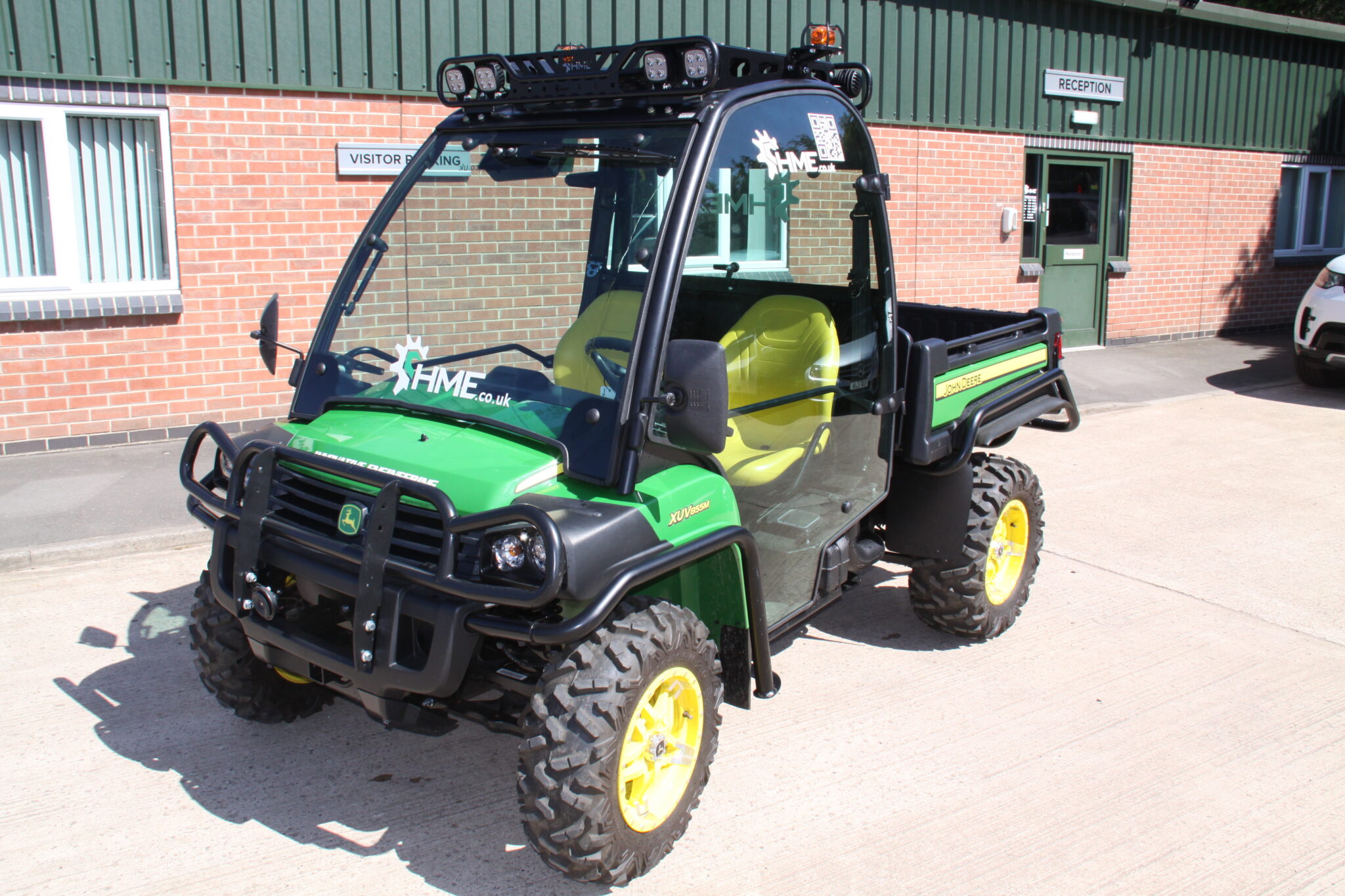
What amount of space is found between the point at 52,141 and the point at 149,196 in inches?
27.0

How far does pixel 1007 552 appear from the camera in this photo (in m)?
5.05

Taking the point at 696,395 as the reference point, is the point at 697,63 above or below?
above

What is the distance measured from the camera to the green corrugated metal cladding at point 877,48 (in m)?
7.57

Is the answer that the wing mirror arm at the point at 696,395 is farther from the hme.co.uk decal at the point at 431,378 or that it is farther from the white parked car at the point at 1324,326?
the white parked car at the point at 1324,326

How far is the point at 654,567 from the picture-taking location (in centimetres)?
291

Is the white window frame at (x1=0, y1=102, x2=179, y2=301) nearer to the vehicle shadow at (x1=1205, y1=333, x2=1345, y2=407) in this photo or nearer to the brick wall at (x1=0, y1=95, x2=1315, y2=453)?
the brick wall at (x1=0, y1=95, x2=1315, y2=453)

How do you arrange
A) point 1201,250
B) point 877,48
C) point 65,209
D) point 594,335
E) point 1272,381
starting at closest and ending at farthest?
point 594,335 < point 65,209 < point 877,48 < point 1272,381 < point 1201,250

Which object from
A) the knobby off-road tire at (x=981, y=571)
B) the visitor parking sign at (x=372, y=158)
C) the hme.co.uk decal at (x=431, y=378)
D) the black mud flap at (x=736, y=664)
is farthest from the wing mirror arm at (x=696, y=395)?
the visitor parking sign at (x=372, y=158)

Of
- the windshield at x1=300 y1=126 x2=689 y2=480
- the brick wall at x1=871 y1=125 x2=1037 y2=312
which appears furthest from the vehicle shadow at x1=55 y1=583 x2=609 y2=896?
the brick wall at x1=871 y1=125 x2=1037 y2=312

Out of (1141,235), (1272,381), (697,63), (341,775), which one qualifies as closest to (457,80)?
(697,63)

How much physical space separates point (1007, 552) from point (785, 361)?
1798mm

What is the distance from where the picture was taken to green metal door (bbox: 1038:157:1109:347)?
42.7 feet

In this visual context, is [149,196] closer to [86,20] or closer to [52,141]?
[52,141]

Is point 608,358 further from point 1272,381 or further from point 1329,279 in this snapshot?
point 1272,381
